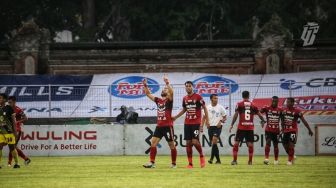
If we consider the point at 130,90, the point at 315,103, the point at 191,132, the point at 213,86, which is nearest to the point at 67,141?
the point at 130,90

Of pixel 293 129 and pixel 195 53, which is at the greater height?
pixel 195 53

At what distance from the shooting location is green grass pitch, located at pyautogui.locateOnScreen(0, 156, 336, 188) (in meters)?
21.0

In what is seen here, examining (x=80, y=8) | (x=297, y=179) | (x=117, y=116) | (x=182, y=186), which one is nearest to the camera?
(x=182, y=186)

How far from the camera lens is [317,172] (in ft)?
80.8

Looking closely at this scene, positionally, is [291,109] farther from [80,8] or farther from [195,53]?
[80,8]

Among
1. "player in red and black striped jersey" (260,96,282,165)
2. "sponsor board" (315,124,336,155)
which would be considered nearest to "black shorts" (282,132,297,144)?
"player in red and black striped jersey" (260,96,282,165)

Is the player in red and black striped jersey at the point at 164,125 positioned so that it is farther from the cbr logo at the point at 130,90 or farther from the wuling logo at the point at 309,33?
the wuling logo at the point at 309,33

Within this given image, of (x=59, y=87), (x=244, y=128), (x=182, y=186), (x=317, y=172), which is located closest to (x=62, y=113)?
(x=59, y=87)

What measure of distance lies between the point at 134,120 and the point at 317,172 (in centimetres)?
1558

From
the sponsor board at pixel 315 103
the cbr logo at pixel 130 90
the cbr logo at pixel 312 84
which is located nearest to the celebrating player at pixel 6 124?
the cbr logo at pixel 130 90

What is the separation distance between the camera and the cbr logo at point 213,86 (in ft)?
134

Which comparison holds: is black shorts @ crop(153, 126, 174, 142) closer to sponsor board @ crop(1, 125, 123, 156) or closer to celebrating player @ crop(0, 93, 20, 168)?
celebrating player @ crop(0, 93, 20, 168)

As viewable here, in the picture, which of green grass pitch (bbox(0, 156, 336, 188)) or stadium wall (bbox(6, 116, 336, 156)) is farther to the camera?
stadium wall (bbox(6, 116, 336, 156))

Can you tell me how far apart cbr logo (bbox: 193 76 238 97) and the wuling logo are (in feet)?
17.8
